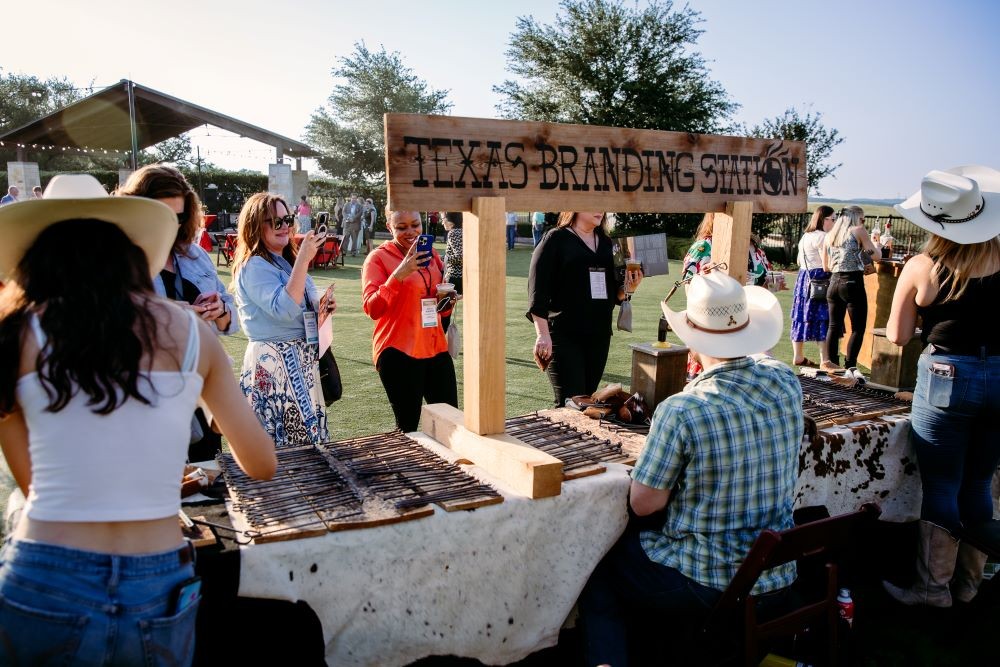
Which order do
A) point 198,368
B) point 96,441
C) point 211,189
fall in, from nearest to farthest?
1. point 96,441
2. point 198,368
3. point 211,189

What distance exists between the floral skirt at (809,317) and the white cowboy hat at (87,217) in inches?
296

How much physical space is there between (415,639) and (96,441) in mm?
1226

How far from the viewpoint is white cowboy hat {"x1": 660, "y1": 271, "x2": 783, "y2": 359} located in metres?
2.23

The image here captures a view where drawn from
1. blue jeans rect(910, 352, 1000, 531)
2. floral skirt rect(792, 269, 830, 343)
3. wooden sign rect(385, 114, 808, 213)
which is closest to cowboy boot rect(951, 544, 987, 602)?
blue jeans rect(910, 352, 1000, 531)

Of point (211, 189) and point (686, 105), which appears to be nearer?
point (211, 189)

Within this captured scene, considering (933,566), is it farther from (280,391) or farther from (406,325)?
(280,391)

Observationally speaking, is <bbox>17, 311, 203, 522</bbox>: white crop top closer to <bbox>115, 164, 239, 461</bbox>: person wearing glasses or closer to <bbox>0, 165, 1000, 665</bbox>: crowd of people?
<bbox>0, 165, 1000, 665</bbox>: crowd of people

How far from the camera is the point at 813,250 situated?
26.2 feet

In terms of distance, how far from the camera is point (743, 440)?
212 cm

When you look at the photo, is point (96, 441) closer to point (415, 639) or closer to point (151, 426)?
point (151, 426)

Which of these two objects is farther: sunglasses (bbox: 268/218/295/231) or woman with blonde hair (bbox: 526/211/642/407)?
woman with blonde hair (bbox: 526/211/642/407)

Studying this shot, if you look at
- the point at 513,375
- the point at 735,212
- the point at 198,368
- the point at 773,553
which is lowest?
the point at 513,375

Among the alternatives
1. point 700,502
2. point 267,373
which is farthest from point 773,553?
point 267,373

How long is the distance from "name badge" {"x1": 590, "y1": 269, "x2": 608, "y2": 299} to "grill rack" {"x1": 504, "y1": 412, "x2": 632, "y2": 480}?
1.19 metres
